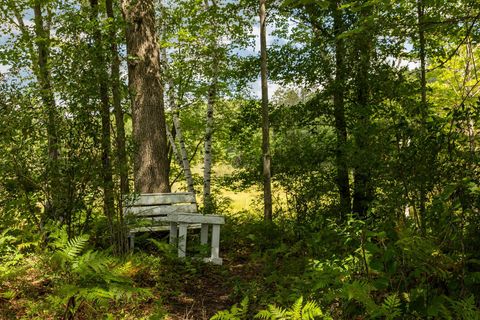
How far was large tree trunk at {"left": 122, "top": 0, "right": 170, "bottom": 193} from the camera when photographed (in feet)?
26.2

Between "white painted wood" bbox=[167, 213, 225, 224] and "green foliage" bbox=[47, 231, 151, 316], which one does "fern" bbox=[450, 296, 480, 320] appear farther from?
"white painted wood" bbox=[167, 213, 225, 224]

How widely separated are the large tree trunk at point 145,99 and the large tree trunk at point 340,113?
3.87 m

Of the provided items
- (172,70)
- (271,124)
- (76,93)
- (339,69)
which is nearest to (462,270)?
(76,93)

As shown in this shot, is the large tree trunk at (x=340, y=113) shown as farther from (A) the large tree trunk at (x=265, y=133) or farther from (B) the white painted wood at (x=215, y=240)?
(B) the white painted wood at (x=215, y=240)

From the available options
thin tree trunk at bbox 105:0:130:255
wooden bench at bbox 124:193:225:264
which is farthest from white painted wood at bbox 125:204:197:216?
thin tree trunk at bbox 105:0:130:255

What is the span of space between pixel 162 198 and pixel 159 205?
0.46 feet

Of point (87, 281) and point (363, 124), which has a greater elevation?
point (363, 124)

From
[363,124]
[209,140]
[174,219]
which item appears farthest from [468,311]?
[209,140]

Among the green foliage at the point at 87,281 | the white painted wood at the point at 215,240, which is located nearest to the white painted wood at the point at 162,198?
the white painted wood at the point at 215,240

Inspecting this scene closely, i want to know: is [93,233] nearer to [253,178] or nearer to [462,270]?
[253,178]

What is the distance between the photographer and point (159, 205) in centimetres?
721

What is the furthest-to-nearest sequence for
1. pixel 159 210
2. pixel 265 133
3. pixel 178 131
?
pixel 178 131, pixel 265 133, pixel 159 210

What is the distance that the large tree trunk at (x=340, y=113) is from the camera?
28.7ft

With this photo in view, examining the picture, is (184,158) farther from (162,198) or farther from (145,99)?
(162,198)
